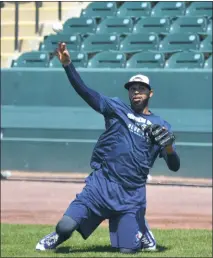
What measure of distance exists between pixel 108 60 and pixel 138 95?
294 inches

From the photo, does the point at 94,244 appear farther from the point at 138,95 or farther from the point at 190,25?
the point at 190,25

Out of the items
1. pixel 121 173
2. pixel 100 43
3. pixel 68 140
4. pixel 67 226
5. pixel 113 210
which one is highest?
pixel 100 43

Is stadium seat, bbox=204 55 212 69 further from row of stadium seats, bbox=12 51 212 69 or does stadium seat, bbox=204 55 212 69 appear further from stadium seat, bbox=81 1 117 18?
stadium seat, bbox=81 1 117 18

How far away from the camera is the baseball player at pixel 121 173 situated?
22.4 ft

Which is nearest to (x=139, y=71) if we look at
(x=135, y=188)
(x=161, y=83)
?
(x=161, y=83)

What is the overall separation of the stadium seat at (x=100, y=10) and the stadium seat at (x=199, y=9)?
1516 millimetres

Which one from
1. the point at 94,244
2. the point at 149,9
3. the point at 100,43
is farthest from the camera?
the point at 149,9

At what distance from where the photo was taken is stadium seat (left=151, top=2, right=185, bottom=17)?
1562cm

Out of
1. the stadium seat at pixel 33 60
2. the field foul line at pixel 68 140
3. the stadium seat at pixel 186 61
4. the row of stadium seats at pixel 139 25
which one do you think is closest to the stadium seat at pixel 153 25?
the row of stadium seats at pixel 139 25

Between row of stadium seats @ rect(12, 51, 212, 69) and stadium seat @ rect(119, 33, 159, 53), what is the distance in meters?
0.20

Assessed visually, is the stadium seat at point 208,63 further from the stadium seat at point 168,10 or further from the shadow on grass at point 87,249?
the shadow on grass at point 87,249

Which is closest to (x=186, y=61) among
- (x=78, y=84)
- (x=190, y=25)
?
(x=190, y=25)

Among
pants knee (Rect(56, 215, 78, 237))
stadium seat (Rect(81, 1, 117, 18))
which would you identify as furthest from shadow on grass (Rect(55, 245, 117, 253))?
stadium seat (Rect(81, 1, 117, 18))

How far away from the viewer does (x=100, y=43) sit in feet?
49.5
